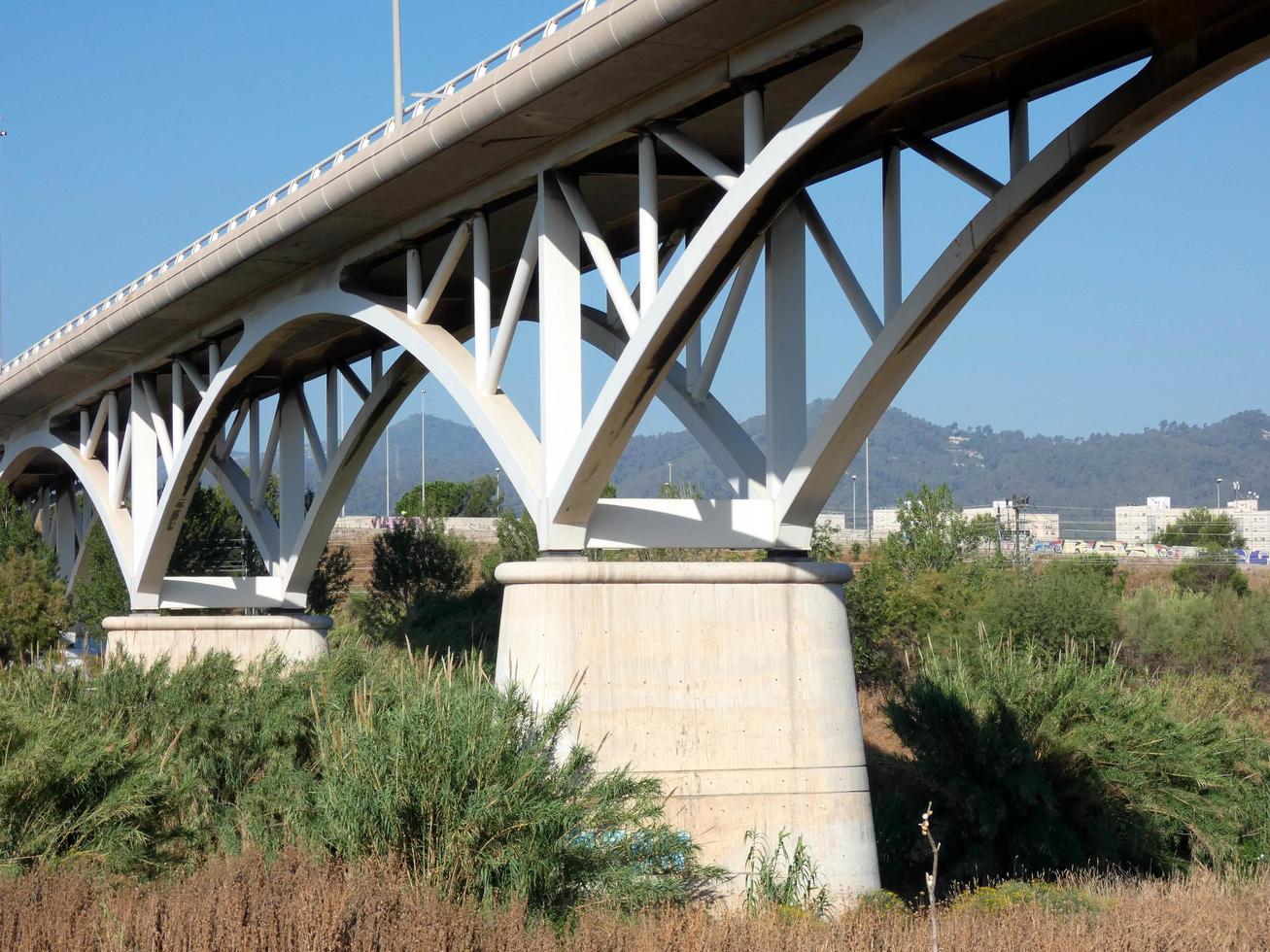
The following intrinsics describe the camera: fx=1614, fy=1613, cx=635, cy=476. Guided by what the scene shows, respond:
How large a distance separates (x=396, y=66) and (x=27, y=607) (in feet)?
88.0

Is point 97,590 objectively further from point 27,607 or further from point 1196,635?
point 1196,635

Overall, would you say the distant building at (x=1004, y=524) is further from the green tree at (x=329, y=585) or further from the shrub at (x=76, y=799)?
the shrub at (x=76, y=799)

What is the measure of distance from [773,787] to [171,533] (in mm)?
18760

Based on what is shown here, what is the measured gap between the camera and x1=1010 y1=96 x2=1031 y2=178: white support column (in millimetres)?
14289

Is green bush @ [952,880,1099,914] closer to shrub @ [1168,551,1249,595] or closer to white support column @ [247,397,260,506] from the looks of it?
white support column @ [247,397,260,506]

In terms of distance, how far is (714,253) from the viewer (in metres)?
14.8

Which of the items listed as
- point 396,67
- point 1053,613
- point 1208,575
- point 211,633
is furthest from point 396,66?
point 1208,575

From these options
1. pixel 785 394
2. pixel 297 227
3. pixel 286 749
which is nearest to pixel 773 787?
pixel 785 394

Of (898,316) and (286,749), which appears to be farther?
(286,749)

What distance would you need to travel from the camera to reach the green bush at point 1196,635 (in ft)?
137

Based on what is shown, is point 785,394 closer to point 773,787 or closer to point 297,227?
point 773,787

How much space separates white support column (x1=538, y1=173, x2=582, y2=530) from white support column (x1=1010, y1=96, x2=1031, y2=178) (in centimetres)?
510

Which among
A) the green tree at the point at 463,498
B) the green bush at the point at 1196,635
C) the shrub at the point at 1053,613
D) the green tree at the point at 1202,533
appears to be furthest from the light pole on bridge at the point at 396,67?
the green tree at the point at 463,498

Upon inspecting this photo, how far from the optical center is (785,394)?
17.1m
